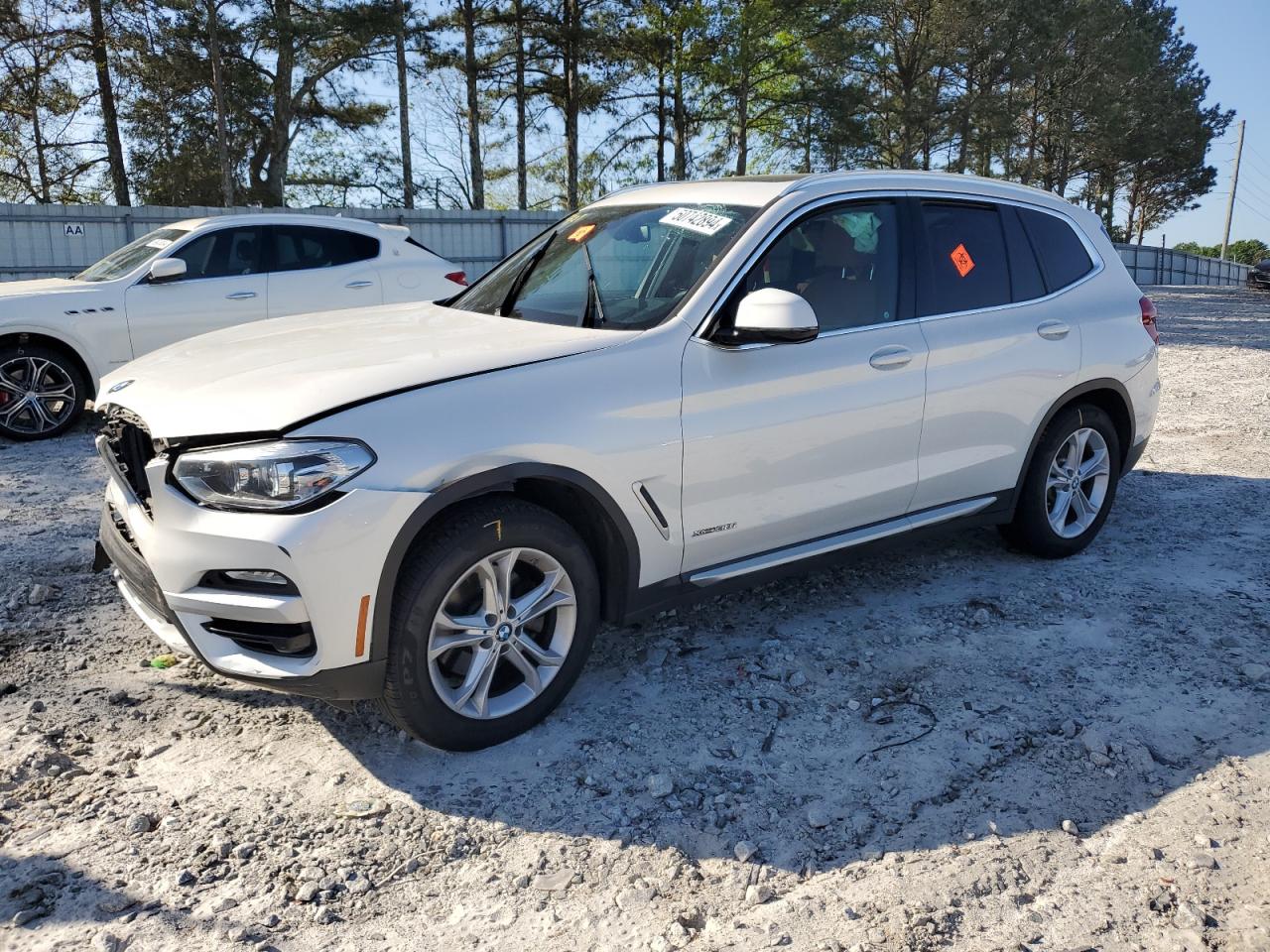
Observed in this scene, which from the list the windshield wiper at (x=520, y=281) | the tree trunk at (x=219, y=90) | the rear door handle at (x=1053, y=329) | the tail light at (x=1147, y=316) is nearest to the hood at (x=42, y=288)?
the windshield wiper at (x=520, y=281)

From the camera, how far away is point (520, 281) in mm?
4547

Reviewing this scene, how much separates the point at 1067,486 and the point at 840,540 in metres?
1.71

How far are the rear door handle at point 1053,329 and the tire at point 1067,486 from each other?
39 cm

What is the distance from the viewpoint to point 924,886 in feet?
9.12

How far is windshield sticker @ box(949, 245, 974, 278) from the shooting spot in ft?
15.2

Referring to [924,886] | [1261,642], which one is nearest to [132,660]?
[924,886]

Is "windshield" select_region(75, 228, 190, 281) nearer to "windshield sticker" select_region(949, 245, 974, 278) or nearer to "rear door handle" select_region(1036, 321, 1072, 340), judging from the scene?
"windshield sticker" select_region(949, 245, 974, 278)

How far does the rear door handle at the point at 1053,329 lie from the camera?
4852 mm

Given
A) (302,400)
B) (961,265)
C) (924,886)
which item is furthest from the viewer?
(961,265)

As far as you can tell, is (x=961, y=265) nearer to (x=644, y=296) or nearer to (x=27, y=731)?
(x=644, y=296)

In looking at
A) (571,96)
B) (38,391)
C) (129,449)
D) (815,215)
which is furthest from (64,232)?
(571,96)

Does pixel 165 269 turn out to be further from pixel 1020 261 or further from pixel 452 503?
pixel 1020 261

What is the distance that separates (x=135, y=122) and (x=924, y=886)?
2772 centimetres

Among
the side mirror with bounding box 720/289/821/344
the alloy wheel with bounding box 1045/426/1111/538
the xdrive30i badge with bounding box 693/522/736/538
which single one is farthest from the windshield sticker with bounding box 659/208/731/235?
the alloy wheel with bounding box 1045/426/1111/538
